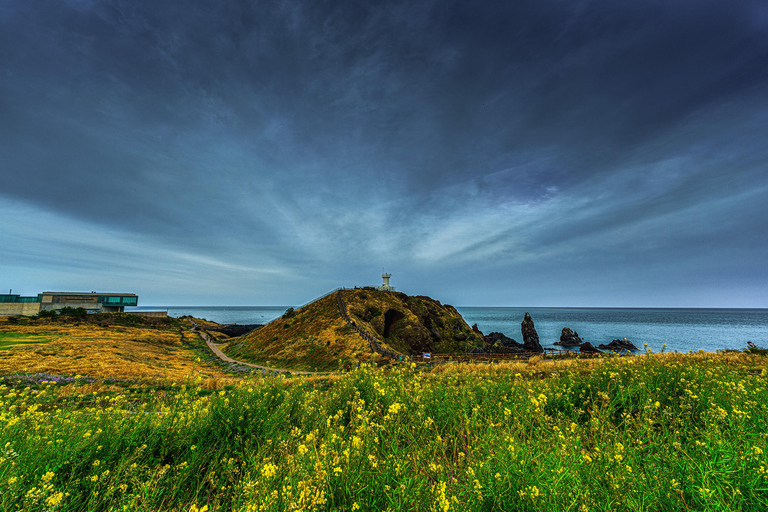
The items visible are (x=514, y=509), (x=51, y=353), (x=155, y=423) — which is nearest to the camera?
(x=514, y=509)

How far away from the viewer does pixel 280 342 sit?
4222 centimetres

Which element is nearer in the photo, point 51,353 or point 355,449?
point 355,449

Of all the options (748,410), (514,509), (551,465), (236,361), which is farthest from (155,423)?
(236,361)

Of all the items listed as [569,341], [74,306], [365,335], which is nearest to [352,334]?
[365,335]

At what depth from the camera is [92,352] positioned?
30.0 m

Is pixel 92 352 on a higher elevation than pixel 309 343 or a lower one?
higher

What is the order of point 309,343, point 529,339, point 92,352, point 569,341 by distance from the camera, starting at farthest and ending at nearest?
1. point 569,341
2. point 529,339
3. point 309,343
4. point 92,352

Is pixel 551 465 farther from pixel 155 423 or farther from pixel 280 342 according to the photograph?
pixel 280 342

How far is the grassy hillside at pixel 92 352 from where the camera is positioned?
21039 millimetres

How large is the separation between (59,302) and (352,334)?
96890 mm

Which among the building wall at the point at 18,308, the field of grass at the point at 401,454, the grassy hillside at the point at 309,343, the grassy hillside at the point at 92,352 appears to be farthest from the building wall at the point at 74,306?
the field of grass at the point at 401,454

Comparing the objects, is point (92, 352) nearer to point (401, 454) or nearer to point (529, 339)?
point (401, 454)

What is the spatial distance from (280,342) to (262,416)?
128 ft

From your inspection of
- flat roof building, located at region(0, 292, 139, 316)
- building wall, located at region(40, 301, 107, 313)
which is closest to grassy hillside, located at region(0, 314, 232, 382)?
building wall, located at region(40, 301, 107, 313)
